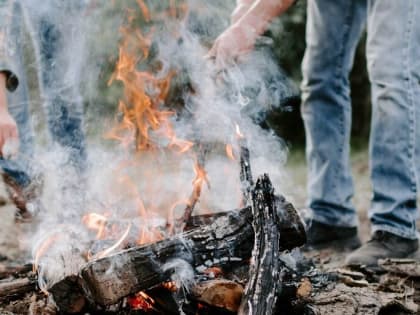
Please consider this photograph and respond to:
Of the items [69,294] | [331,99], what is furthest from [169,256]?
[331,99]

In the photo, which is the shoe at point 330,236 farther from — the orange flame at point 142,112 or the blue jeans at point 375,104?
the orange flame at point 142,112

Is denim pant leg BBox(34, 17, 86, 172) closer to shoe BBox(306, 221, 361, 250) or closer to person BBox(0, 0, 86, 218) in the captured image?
person BBox(0, 0, 86, 218)

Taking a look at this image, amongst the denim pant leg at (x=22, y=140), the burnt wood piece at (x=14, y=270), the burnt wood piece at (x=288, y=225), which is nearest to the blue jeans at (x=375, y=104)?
the burnt wood piece at (x=288, y=225)

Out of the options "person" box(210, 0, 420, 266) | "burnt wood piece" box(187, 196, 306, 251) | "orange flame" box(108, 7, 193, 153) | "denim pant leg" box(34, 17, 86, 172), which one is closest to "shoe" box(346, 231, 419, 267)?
"person" box(210, 0, 420, 266)

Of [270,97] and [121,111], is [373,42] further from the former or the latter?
[121,111]

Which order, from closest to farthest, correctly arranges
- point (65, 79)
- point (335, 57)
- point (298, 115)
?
point (335, 57) → point (65, 79) → point (298, 115)

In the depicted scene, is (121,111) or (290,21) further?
(290,21)

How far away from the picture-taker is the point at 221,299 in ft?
6.06

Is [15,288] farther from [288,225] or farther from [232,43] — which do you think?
[232,43]

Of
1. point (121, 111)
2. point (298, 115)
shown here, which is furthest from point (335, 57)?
point (298, 115)

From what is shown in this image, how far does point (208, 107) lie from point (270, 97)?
0.73 meters

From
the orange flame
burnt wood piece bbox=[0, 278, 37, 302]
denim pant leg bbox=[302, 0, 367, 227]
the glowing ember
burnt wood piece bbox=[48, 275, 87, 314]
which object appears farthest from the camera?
denim pant leg bbox=[302, 0, 367, 227]

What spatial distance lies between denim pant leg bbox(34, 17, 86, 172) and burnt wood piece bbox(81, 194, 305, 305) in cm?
183

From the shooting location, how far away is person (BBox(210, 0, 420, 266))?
110 inches
